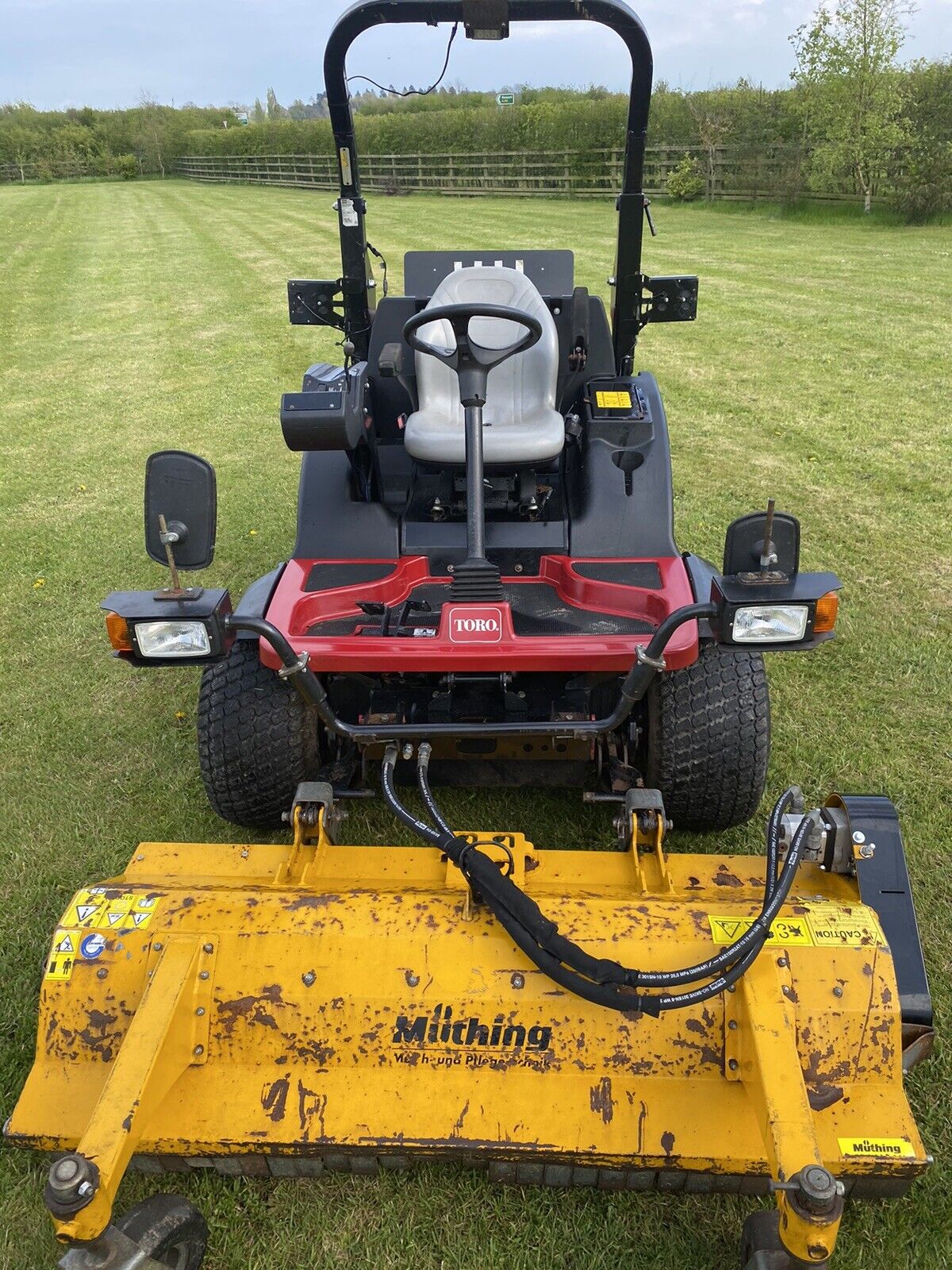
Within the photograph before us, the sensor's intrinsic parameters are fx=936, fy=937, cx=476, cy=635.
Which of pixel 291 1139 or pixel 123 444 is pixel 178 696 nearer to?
pixel 291 1139

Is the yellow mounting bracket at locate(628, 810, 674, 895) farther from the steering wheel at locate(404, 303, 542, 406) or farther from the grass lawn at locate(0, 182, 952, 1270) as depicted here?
the steering wheel at locate(404, 303, 542, 406)

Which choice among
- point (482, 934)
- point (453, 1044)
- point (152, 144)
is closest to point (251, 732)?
point (482, 934)

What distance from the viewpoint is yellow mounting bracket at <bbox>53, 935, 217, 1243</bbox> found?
143 cm

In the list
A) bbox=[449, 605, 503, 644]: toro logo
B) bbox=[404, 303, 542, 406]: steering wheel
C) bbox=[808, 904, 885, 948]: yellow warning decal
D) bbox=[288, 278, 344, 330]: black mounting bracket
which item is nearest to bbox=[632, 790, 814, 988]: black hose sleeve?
bbox=[808, 904, 885, 948]: yellow warning decal

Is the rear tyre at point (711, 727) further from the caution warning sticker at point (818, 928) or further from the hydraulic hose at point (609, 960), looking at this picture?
the caution warning sticker at point (818, 928)

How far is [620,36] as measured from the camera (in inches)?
115

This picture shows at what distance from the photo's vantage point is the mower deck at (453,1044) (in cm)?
175

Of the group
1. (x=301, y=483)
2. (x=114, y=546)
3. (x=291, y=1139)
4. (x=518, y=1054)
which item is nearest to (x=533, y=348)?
(x=301, y=483)

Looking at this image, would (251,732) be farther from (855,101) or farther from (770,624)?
(855,101)

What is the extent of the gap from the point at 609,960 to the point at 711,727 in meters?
0.82

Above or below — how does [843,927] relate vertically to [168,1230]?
above

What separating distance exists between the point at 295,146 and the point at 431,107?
835cm

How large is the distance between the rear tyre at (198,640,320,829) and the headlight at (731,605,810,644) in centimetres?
121

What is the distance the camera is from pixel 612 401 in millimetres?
3057
